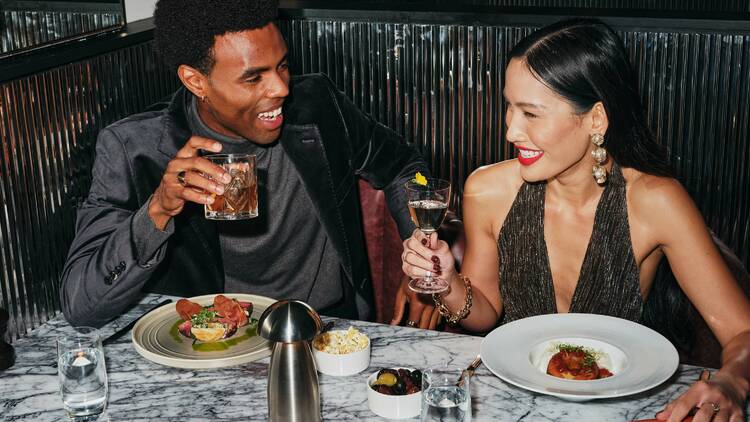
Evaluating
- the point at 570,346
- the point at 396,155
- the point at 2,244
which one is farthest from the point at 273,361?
the point at 396,155

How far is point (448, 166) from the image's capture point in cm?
356

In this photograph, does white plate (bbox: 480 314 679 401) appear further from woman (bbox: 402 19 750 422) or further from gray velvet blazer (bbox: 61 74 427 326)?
gray velvet blazer (bbox: 61 74 427 326)

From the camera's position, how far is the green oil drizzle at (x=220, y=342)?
2.22 m

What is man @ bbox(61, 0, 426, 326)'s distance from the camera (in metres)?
2.44

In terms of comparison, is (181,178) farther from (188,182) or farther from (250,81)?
(250,81)

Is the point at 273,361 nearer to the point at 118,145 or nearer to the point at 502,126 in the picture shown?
the point at 118,145

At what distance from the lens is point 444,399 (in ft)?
5.56

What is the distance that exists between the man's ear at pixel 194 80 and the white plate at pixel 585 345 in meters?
1.26

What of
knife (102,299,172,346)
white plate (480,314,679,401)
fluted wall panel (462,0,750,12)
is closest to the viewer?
white plate (480,314,679,401)

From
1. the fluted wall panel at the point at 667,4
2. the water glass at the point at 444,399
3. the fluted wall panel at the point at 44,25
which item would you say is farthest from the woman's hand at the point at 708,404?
the fluted wall panel at the point at 667,4

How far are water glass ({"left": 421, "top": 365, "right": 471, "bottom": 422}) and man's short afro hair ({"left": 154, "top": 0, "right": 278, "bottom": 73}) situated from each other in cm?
141

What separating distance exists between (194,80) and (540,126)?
1096 millimetres

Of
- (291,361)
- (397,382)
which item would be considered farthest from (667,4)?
(291,361)

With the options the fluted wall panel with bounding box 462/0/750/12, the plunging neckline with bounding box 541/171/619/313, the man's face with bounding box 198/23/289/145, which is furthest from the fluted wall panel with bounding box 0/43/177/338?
the fluted wall panel with bounding box 462/0/750/12
